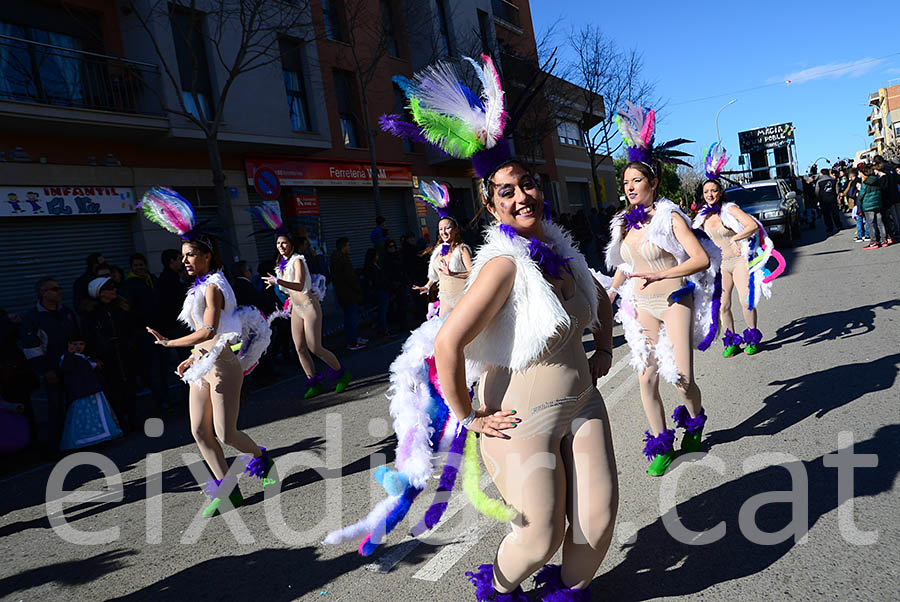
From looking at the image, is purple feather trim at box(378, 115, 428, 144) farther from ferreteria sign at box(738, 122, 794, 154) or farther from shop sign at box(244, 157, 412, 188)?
ferreteria sign at box(738, 122, 794, 154)

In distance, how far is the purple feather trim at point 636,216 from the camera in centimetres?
425

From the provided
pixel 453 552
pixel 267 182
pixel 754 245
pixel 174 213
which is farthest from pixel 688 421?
pixel 267 182

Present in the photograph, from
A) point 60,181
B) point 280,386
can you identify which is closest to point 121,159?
point 60,181

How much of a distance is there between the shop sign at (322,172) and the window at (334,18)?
397cm

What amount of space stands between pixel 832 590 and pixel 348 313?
910 centimetres

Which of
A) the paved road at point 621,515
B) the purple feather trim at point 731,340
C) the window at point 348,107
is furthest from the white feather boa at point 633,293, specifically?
the window at point 348,107

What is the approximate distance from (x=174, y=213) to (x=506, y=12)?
29538 millimetres

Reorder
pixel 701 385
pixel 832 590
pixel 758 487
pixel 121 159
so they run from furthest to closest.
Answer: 1. pixel 121 159
2. pixel 701 385
3. pixel 758 487
4. pixel 832 590

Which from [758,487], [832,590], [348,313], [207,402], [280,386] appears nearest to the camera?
[832,590]

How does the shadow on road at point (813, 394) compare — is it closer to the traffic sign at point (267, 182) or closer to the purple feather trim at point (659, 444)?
the purple feather trim at point (659, 444)

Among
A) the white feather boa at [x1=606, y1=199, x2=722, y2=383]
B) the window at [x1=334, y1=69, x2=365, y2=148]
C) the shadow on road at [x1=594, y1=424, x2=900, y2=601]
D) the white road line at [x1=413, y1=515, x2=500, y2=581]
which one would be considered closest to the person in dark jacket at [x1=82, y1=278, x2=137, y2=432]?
the white road line at [x1=413, y1=515, x2=500, y2=581]

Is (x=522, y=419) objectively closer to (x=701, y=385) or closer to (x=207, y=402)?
(x=207, y=402)

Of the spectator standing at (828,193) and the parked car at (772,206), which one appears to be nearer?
the parked car at (772,206)

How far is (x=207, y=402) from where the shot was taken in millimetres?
4246
